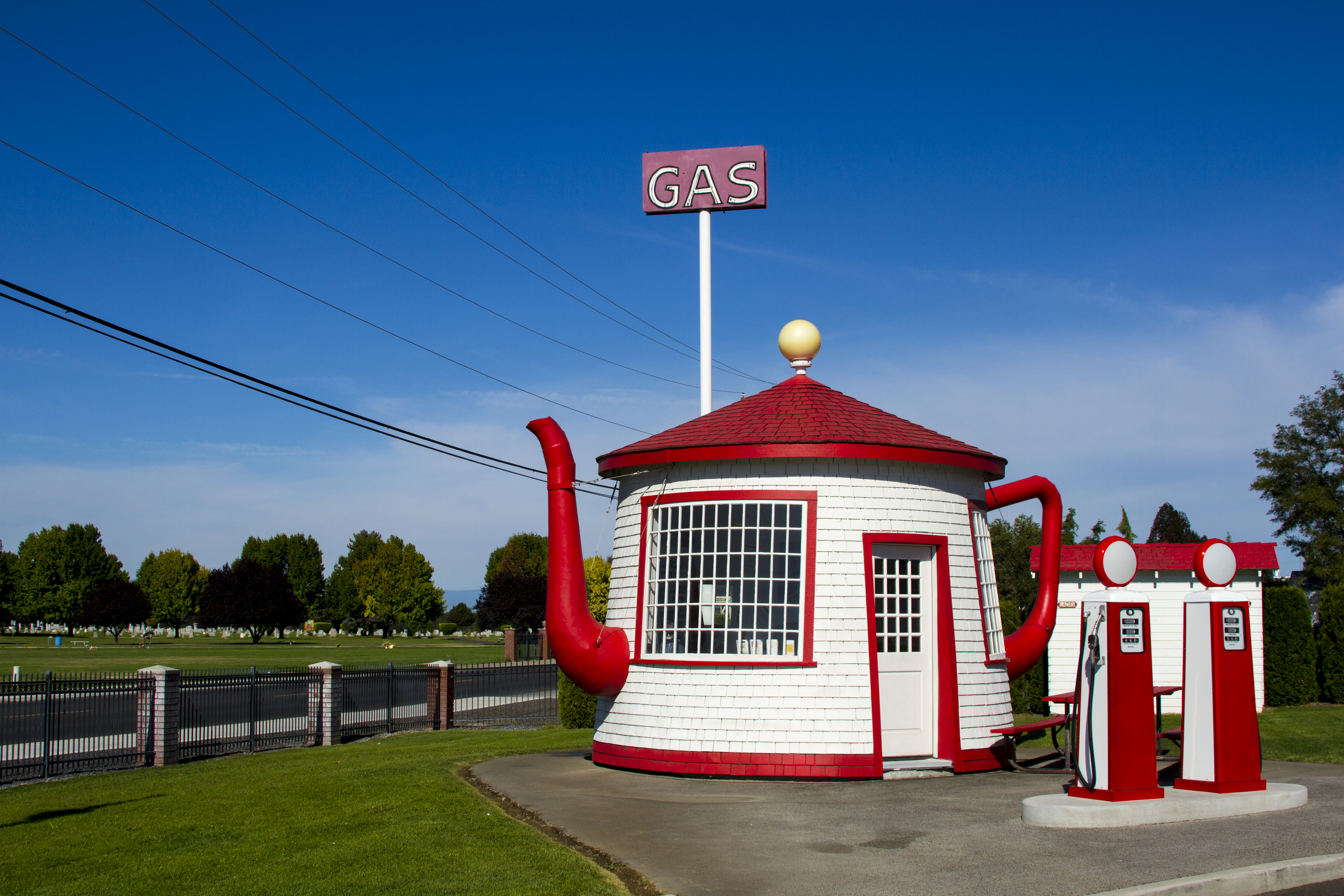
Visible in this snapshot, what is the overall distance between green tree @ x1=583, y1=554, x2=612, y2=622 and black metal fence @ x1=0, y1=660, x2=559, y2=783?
76.6 feet

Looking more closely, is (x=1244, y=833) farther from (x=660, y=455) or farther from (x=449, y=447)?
(x=449, y=447)

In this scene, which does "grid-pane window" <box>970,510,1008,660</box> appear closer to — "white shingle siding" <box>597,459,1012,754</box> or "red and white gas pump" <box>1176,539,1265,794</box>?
"white shingle siding" <box>597,459,1012,754</box>

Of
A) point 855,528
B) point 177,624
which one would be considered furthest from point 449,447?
point 177,624

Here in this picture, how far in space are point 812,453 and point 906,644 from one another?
8.19 ft

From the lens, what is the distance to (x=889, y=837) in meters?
8.73

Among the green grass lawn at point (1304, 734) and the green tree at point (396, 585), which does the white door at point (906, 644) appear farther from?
the green tree at point (396, 585)

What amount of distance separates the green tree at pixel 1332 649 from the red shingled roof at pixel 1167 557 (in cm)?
222

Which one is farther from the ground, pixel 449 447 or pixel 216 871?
pixel 449 447

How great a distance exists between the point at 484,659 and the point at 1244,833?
55.4 metres

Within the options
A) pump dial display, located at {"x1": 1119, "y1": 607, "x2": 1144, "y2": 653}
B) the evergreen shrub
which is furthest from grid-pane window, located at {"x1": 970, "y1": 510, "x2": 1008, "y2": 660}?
the evergreen shrub

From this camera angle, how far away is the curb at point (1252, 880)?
6.91 metres

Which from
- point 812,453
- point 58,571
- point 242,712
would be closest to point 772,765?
point 812,453

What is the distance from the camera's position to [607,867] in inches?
309

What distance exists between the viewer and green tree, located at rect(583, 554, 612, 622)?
52.4 meters
